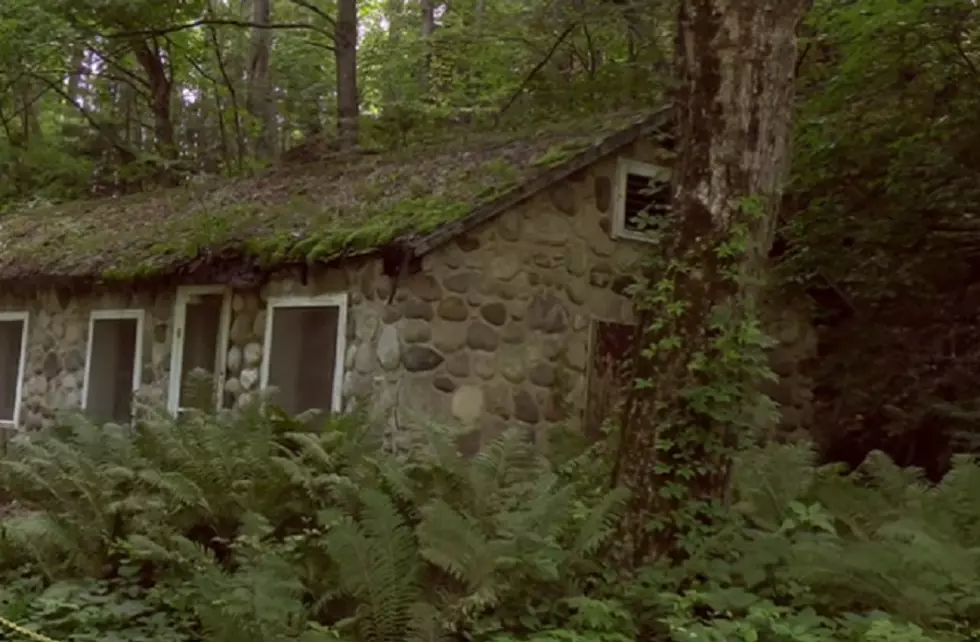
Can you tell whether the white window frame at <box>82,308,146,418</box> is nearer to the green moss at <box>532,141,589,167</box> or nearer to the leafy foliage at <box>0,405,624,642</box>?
the leafy foliage at <box>0,405,624,642</box>

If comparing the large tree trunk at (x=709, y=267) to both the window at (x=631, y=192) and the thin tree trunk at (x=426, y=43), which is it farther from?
the thin tree trunk at (x=426, y=43)

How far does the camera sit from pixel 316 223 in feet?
30.3

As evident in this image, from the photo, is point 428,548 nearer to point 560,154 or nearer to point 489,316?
point 489,316

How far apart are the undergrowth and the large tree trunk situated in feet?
0.70

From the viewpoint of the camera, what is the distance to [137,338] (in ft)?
35.7

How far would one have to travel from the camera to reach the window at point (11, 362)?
12000mm

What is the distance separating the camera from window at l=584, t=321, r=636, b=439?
936 cm

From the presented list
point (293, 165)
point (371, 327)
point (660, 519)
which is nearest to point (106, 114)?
point (293, 165)

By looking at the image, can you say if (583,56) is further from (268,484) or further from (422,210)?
(268,484)

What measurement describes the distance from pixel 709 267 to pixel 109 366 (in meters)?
7.74

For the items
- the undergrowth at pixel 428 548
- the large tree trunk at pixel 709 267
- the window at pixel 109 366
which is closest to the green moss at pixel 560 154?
the undergrowth at pixel 428 548

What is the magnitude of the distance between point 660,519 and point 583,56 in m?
10.6

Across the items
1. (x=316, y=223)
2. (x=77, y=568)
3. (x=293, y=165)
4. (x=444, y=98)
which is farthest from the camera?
(x=444, y=98)

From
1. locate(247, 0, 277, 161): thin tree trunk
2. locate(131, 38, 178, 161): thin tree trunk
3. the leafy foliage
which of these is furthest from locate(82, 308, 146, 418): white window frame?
locate(131, 38, 178, 161): thin tree trunk
